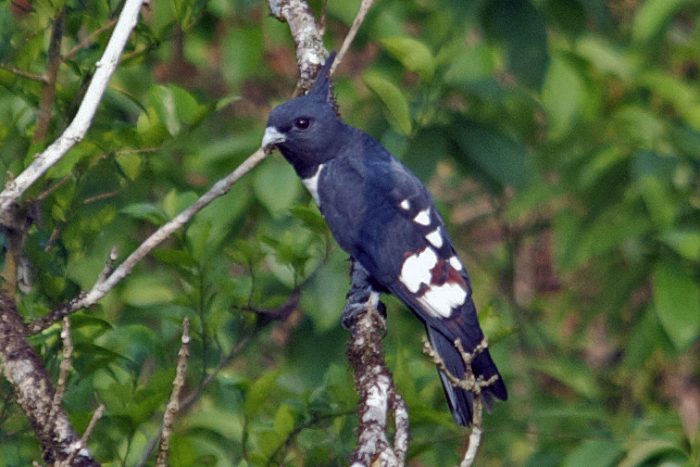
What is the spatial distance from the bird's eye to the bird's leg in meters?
0.47

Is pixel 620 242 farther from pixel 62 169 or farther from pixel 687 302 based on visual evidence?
pixel 62 169

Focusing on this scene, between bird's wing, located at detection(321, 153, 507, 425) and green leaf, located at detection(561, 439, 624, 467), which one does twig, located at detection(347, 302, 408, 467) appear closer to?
bird's wing, located at detection(321, 153, 507, 425)

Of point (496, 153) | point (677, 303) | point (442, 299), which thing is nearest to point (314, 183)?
point (442, 299)

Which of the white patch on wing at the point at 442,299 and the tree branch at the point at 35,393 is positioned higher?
the white patch on wing at the point at 442,299

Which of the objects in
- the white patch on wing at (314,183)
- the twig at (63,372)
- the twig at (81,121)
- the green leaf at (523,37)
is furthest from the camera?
the green leaf at (523,37)

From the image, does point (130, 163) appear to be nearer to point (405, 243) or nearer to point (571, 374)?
point (405, 243)

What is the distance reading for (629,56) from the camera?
639 cm

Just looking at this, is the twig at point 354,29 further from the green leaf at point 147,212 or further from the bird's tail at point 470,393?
the bird's tail at point 470,393

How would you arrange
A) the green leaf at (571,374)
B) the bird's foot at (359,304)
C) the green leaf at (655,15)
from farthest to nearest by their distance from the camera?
the green leaf at (655,15) → the green leaf at (571,374) → the bird's foot at (359,304)

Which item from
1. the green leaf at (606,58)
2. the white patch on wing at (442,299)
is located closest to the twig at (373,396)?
the white patch on wing at (442,299)

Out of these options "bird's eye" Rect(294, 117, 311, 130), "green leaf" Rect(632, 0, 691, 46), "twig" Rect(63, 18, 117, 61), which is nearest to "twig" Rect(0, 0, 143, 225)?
"twig" Rect(63, 18, 117, 61)

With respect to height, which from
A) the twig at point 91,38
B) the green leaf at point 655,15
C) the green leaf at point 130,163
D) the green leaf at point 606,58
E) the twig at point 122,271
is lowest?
the twig at point 122,271

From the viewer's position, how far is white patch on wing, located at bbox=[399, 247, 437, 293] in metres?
4.06

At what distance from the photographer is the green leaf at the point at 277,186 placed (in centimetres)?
476
